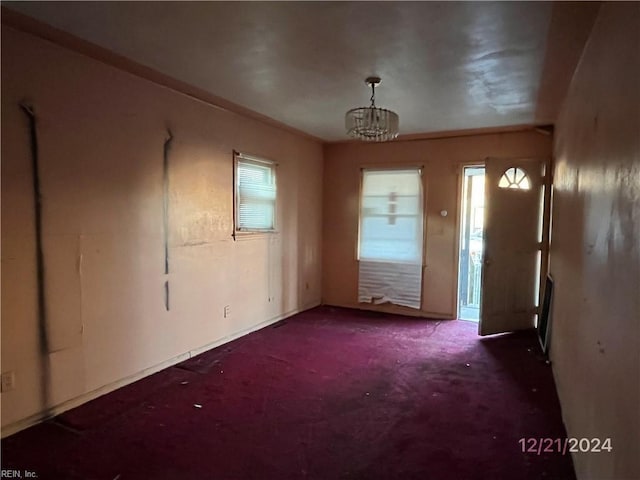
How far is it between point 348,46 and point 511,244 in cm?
308

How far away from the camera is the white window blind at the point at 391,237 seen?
17.8ft

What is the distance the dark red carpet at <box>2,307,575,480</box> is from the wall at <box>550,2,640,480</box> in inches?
19.2

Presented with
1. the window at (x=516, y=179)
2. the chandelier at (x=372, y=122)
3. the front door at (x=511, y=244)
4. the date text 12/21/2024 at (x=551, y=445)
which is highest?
the chandelier at (x=372, y=122)

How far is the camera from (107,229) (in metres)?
3.00

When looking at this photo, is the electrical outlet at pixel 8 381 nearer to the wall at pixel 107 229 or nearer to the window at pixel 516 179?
the wall at pixel 107 229

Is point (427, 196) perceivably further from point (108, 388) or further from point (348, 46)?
point (108, 388)

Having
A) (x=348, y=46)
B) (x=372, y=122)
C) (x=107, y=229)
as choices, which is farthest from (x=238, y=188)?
(x=348, y=46)

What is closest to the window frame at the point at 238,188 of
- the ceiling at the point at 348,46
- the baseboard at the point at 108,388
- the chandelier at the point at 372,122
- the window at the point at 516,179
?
the ceiling at the point at 348,46

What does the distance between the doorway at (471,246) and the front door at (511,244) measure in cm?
88

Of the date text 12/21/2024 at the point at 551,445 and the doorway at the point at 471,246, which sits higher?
the doorway at the point at 471,246

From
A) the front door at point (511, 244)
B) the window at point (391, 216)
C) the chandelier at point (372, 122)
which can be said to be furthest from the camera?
the window at point (391, 216)

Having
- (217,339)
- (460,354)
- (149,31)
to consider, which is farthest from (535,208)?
(149,31)

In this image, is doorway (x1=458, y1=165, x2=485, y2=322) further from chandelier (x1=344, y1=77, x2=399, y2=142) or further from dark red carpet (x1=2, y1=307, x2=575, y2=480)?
chandelier (x1=344, y1=77, x2=399, y2=142)

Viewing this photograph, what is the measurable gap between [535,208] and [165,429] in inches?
168
